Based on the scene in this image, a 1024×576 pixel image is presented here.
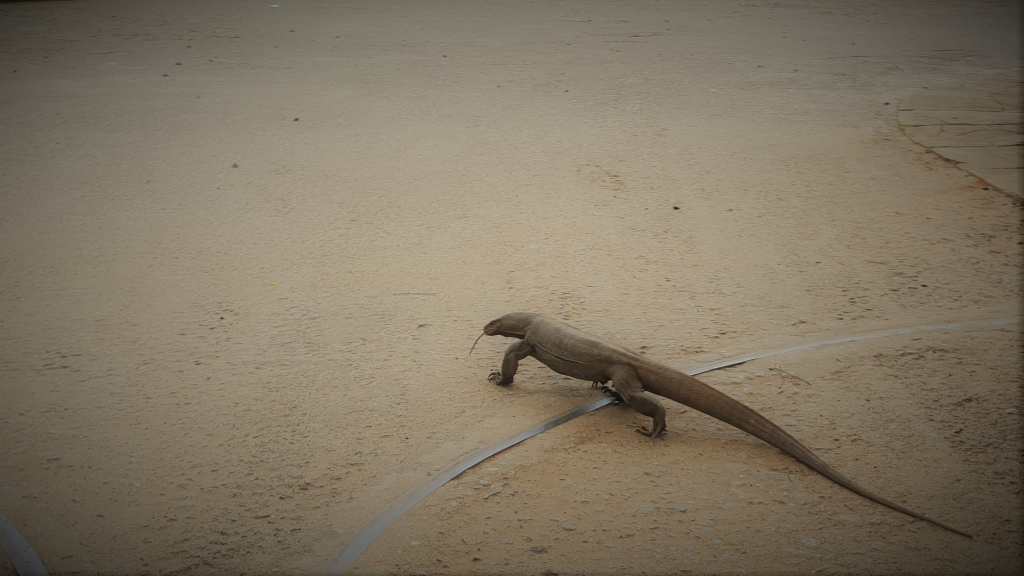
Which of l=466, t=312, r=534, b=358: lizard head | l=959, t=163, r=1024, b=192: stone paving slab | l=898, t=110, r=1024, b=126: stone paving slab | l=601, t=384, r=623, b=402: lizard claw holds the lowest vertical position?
l=601, t=384, r=623, b=402: lizard claw

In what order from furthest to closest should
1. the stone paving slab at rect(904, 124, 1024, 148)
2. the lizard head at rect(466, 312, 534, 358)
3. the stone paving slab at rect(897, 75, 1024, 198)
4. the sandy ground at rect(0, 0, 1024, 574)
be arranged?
the stone paving slab at rect(904, 124, 1024, 148), the stone paving slab at rect(897, 75, 1024, 198), the lizard head at rect(466, 312, 534, 358), the sandy ground at rect(0, 0, 1024, 574)

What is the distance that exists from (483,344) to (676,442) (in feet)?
4.46

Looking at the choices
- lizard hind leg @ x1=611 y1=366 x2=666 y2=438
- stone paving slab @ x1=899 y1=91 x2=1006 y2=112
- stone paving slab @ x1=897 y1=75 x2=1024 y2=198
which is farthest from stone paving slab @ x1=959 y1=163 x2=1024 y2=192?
lizard hind leg @ x1=611 y1=366 x2=666 y2=438

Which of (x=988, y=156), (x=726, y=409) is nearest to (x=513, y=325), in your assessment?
(x=726, y=409)

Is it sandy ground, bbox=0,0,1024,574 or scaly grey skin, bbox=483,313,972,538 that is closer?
sandy ground, bbox=0,0,1024,574

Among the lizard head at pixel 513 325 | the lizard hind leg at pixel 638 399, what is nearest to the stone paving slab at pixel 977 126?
the lizard hind leg at pixel 638 399

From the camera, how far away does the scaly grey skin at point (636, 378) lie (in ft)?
10.5

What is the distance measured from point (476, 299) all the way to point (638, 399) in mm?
1585

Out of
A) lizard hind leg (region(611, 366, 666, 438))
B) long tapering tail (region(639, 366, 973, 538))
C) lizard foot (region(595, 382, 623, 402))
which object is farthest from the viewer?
lizard foot (region(595, 382, 623, 402))

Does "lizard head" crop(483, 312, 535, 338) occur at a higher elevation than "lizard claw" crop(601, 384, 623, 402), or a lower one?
higher

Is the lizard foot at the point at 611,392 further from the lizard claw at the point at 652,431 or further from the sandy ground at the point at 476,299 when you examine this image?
the lizard claw at the point at 652,431

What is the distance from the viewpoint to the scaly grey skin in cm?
321

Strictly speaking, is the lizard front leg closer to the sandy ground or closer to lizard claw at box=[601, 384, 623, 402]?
the sandy ground

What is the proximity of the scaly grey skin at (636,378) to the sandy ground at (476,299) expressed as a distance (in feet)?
0.25
